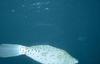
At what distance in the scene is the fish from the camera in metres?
1.70

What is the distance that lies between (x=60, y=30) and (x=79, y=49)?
113cm

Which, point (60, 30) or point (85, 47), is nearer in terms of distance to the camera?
point (60, 30)

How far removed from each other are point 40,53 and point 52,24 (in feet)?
12.7

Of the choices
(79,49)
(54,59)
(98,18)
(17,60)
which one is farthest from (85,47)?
(54,59)

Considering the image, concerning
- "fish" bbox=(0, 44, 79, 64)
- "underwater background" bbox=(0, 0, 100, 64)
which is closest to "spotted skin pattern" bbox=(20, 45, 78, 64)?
"fish" bbox=(0, 44, 79, 64)

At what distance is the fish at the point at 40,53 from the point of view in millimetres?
1697

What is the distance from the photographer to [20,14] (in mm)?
5004

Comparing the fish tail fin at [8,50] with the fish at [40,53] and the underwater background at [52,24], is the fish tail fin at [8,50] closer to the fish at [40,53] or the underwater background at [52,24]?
the fish at [40,53]

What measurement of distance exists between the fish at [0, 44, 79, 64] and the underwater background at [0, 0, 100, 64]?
2.59 meters

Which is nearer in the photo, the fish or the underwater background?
the fish

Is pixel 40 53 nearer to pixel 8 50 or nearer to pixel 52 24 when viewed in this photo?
pixel 8 50

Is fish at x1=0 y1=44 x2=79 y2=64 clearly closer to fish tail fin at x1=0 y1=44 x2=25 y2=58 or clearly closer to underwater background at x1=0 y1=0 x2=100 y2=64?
fish tail fin at x1=0 y1=44 x2=25 y2=58

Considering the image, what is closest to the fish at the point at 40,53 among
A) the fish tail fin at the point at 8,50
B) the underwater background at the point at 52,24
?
the fish tail fin at the point at 8,50

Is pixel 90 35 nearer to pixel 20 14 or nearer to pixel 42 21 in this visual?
pixel 42 21
